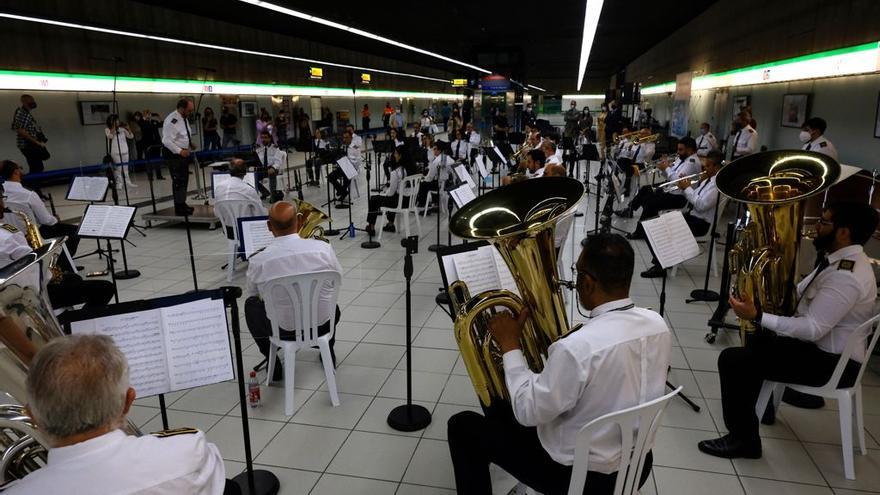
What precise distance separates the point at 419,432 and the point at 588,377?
167 centimetres

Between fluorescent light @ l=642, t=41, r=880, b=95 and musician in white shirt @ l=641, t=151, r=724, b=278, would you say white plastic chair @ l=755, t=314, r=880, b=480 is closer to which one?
musician in white shirt @ l=641, t=151, r=724, b=278

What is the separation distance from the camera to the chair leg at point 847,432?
2.65m

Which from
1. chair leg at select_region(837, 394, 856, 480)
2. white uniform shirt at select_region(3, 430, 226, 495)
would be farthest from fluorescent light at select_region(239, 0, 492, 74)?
chair leg at select_region(837, 394, 856, 480)

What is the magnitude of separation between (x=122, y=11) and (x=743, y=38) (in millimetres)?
12425

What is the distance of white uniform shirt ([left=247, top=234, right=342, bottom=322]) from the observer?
3168 mm

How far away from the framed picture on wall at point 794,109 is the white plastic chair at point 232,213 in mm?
7685

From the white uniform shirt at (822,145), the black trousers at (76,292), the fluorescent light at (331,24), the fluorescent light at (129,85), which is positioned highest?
the fluorescent light at (331,24)

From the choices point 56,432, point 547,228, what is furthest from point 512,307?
point 56,432

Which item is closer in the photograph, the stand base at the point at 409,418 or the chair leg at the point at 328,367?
the stand base at the point at 409,418

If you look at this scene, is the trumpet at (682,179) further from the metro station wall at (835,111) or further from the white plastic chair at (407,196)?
the white plastic chair at (407,196)

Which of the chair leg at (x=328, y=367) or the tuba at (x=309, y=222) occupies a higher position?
the tuba at (x=309, y=222)

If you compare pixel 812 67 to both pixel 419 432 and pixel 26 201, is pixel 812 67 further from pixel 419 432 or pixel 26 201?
pixel 26 201

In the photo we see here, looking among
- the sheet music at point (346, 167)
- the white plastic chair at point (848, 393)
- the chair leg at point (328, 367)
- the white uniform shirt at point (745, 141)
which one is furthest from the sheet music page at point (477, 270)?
the white uniform shirt at point (745, 141)

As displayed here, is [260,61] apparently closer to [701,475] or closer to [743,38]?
[743,38]
